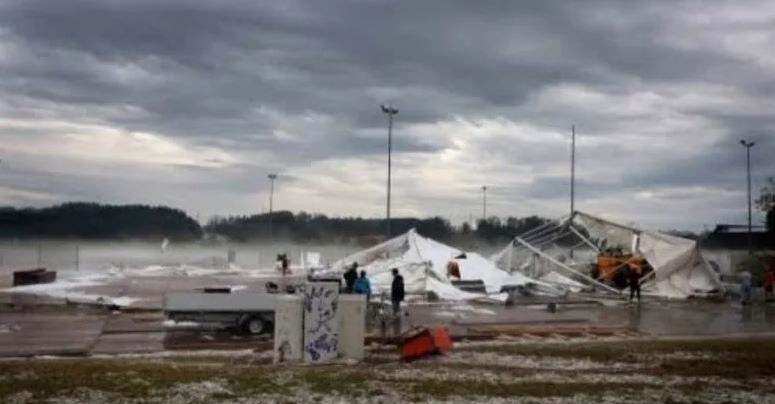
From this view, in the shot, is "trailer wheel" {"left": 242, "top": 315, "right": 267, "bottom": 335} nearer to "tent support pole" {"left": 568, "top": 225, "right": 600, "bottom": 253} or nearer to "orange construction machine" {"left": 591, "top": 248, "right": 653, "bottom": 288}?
"orange construction machine" {"left": 591, "top": 248, "right": 653, "bottom": 288}

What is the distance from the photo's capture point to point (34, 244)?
100 meters

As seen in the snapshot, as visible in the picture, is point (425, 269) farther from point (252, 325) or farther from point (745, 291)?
point (252, 325)

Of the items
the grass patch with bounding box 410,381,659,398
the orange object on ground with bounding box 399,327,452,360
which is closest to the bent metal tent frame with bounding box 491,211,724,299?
the orange object on ground with bounding box 399,327,452,360

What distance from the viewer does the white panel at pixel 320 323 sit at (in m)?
18.2

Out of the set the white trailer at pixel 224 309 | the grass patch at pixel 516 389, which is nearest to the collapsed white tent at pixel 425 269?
the white trailer at pixel 224 309

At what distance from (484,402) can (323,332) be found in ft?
19.8

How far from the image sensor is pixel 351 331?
18625 millimetres

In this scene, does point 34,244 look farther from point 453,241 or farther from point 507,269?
point 507,269

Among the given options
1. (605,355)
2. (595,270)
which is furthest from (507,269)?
(605,355)

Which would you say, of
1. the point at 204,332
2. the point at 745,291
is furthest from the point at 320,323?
the point at 745,291

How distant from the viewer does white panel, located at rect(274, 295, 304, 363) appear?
18281 mm

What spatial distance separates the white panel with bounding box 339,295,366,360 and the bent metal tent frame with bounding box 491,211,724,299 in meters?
32.1

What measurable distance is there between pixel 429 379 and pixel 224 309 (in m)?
13.0

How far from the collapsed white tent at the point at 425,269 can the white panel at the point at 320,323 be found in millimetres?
23094
